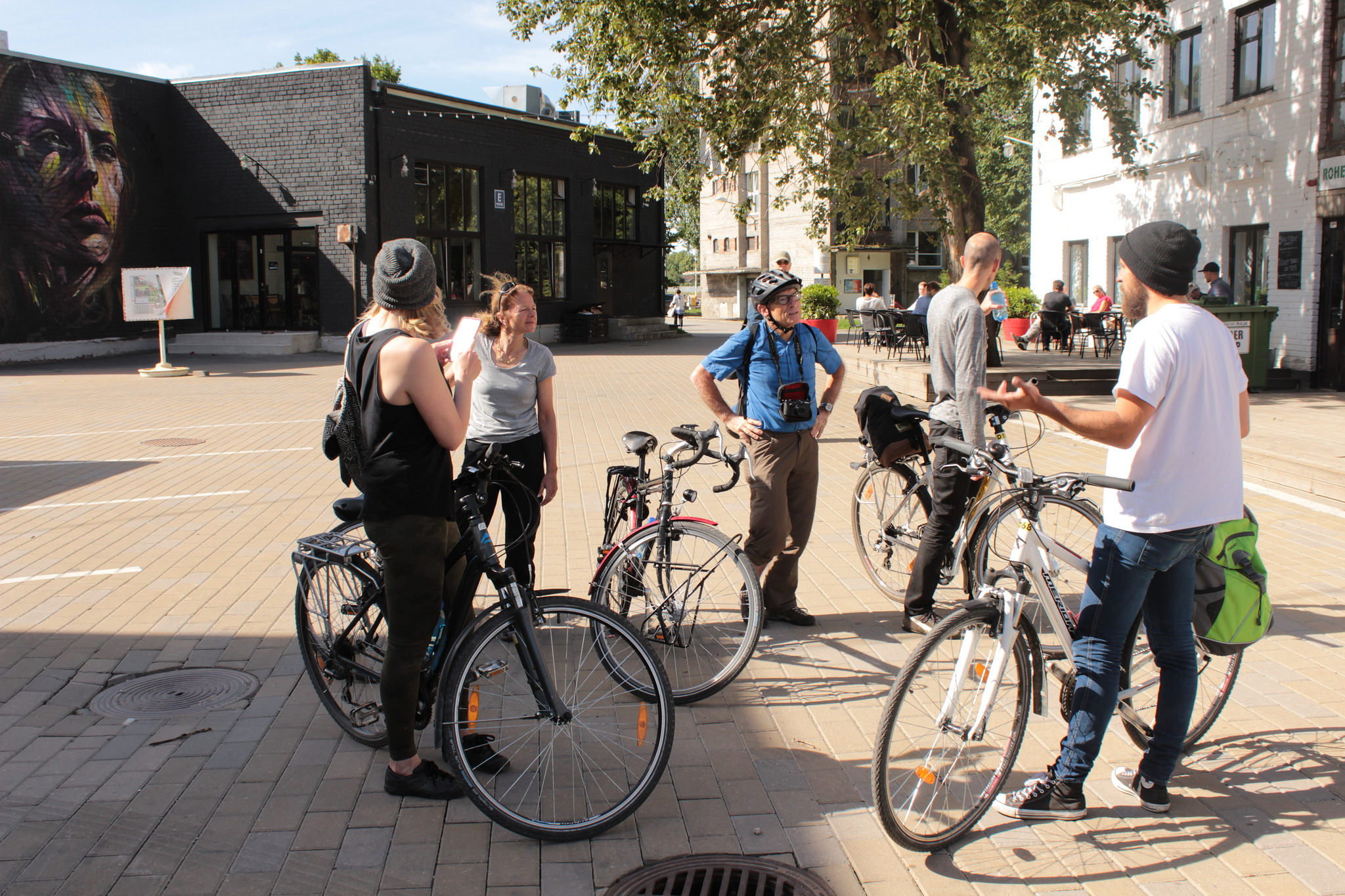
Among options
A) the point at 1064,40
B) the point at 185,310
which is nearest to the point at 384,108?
the point at 185,310

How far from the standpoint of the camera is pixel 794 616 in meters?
5.42

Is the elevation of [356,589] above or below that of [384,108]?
below

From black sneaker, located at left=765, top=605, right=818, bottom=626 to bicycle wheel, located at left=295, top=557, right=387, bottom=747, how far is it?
2131mm

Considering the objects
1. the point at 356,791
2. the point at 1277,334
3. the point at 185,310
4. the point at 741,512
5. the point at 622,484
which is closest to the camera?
the point at 356,791

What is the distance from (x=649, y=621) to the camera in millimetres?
4762

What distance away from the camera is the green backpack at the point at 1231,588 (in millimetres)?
3354

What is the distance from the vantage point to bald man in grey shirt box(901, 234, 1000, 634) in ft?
16.4

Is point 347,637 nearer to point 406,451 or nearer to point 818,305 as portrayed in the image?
point 406,451

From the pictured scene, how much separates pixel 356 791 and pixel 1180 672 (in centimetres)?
281

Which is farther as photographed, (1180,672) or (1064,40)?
(1064,40)

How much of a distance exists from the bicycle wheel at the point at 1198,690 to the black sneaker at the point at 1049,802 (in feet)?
1.68

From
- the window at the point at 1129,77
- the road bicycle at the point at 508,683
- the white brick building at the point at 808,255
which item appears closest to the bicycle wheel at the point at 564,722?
the road bicycle at the point at 508,683

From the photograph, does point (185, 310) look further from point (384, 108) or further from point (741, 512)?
point (741, 512)

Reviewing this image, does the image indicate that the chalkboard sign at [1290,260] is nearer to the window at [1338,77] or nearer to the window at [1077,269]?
the window at [1338,77]
